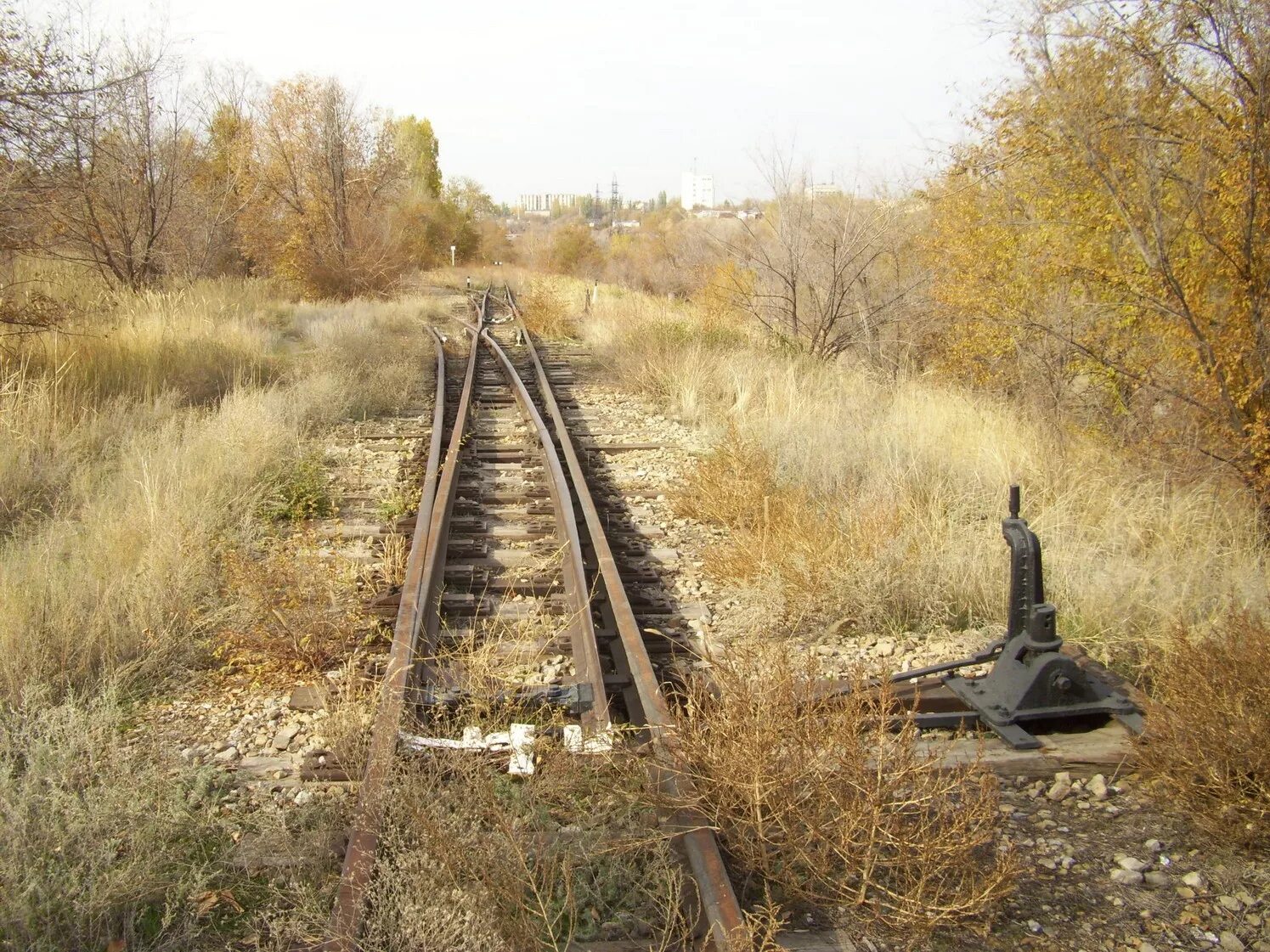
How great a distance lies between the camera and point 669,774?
11.3 ft

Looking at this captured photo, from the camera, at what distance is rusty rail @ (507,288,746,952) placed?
2.75 meters

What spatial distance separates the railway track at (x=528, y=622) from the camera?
10.5 feet

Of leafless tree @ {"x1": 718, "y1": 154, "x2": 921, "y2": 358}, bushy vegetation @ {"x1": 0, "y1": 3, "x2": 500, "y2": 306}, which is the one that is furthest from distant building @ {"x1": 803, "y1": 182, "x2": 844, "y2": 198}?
bushy vegetation @ {"x1": 0, "y1": 3, "x2": 500, "y2": 306}

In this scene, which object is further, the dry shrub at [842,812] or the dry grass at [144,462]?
the dry grass at [144,462]

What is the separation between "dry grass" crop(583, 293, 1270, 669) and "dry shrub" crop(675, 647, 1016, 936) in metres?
1.90

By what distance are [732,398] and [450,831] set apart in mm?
8828

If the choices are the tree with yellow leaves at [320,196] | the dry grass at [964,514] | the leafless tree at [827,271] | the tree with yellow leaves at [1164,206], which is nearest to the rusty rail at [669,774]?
the dry grass at [964,514]

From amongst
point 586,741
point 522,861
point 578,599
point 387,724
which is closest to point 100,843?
point 387,724

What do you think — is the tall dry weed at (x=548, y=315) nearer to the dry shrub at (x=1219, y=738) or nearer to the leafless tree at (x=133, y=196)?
the leafless tree at (x=133, y=196)

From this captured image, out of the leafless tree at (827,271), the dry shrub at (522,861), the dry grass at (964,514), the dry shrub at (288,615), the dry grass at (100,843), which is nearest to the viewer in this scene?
the dry shrub at (522,861)

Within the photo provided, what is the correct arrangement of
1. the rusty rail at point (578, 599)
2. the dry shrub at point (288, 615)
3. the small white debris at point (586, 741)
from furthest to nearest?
the dry shrub at point (288, 615), the rusty rail at point (578, 599), the small white debris at point (586, 741)

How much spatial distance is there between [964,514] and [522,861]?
4.71 metres

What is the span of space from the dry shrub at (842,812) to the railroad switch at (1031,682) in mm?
691

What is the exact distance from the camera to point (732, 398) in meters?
11.5
